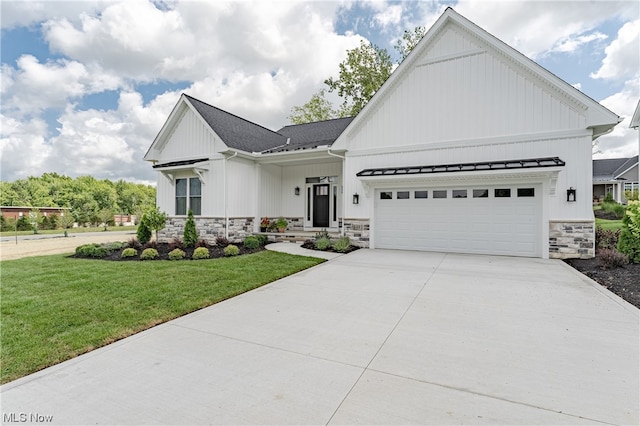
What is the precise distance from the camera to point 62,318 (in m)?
4.28

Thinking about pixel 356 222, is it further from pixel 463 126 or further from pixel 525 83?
pixel 525 83

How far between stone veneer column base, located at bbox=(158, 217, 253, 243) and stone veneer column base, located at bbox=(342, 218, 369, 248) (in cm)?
455

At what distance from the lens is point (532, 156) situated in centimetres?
884

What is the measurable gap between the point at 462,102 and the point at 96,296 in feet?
36.5

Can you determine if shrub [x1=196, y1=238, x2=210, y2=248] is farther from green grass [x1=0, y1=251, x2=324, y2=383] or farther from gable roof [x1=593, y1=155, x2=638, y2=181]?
gable roof [x1=593, y1=155, x2=638, y2=181]

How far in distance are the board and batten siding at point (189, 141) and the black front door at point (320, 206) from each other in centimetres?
494

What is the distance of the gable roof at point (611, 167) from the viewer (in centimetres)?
2467

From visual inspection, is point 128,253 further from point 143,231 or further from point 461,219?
point 461,219

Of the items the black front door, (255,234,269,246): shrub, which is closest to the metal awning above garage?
the black front door

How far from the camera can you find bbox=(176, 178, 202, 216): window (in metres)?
12.9

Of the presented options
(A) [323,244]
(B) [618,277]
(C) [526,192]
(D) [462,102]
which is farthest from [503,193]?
(A) [323,244]

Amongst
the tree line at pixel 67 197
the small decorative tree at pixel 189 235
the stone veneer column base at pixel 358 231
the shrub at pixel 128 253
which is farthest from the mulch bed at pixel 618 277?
the tree line at pixel 67 197

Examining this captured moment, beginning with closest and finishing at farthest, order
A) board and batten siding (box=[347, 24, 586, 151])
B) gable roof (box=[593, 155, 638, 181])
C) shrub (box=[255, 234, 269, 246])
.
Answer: board and batten siding (box=[347, 24, 586, 151]), shrub (box=[255, 234, 269, 246]), gable roof (box=[593, 155, 638, 181])

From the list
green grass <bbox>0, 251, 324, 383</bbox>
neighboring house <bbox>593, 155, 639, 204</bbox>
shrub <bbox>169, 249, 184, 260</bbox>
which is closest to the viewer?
green grass <bbox>0, 251, 324, 383</bbox>
